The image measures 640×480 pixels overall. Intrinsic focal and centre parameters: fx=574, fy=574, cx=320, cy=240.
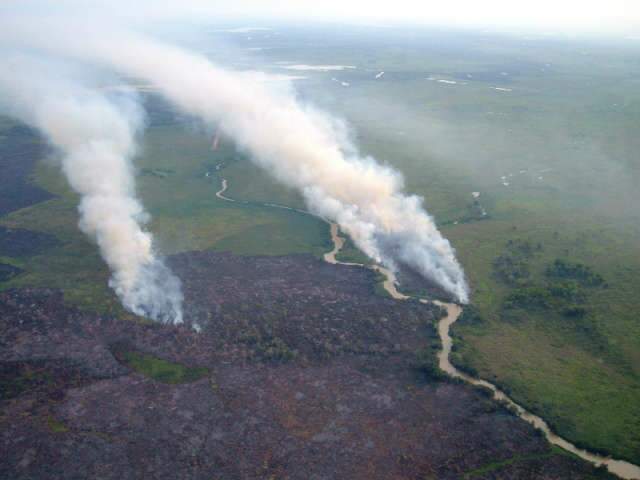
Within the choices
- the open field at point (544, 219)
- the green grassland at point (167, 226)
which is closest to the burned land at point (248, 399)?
the green grassland at point (167, 226)

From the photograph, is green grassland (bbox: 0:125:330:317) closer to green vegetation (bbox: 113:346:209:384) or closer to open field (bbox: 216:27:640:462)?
green vegetation (bbox: 113:346:209:384)

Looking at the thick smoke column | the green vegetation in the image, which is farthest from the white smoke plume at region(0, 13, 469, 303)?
the green vegetation

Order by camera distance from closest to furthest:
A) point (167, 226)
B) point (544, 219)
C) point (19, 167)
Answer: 1. point (167, 226)
2. point (544, 219)
3. point (19, 167)

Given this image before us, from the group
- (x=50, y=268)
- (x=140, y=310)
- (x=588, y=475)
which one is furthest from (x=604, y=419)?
(x=50, y=268)

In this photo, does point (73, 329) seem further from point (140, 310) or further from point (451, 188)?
point (451, 188)

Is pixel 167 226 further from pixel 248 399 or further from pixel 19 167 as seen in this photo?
pixel 19 167

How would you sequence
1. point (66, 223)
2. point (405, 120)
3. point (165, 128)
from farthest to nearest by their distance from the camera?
point (405, 120) < point (165, 128) < point (66, 223)

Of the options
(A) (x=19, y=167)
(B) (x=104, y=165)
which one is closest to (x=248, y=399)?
(B) (x=104, y=165)
